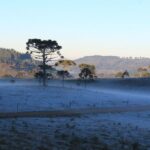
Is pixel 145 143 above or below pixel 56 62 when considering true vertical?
below

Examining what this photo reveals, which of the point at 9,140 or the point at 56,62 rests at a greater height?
the point at 56,62

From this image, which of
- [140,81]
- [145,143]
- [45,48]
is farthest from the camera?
[140,81]

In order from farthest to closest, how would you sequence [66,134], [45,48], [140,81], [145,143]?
1. [140,81]
2. [45,48]
3. [66,134]
4. [145,143]

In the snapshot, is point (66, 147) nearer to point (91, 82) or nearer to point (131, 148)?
point (131, 148)

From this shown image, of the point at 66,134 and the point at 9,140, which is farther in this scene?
the point at 66,134

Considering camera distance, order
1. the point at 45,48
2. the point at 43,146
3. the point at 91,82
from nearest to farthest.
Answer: the point at 43,146 < the point at 45,48 < the point at 91,82

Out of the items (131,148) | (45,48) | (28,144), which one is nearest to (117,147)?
(131,148)

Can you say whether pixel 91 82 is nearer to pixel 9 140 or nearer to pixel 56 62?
pixel 56 62

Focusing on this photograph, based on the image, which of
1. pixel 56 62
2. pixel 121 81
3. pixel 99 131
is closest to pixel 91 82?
pixel 121 81

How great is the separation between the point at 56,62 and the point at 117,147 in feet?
263

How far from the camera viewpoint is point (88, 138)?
19969 mm

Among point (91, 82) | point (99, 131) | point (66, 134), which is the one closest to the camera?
point (66, 134)

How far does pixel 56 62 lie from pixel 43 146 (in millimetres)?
80829

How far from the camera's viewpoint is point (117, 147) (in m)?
17.8
